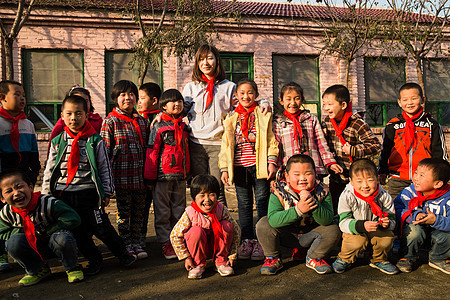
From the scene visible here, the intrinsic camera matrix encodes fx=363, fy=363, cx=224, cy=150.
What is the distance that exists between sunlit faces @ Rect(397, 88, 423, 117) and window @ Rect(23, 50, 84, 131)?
7.85 metres

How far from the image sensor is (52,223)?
3.00m

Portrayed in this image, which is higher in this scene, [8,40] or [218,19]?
[218,19]

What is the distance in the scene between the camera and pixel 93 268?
10.2 ft

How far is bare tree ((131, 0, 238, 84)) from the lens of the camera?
27.5 feet

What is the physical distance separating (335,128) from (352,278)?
1382 millimetres

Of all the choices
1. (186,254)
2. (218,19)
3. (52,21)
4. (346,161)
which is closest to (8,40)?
(52,21)

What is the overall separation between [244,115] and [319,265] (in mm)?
1510

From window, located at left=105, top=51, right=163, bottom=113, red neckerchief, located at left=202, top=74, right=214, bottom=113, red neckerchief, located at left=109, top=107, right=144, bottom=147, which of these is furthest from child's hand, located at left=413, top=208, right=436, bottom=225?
window, located at left=105, top=51, right=163, bottom=113

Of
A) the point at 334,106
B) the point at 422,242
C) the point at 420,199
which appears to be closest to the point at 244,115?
the point at 334,106

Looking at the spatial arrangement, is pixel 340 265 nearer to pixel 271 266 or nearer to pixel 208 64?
pixel 271 266

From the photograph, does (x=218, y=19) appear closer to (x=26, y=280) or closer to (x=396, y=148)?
(x=396, y=148)

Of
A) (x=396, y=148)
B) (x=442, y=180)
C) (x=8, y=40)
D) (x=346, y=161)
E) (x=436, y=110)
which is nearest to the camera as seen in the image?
(x=442, y=180)

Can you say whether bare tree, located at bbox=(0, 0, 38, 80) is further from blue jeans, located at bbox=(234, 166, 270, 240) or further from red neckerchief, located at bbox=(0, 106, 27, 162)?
blue jeans, located at bbox=(234, 166, 270, 240)

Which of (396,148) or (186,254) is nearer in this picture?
(186,254)
